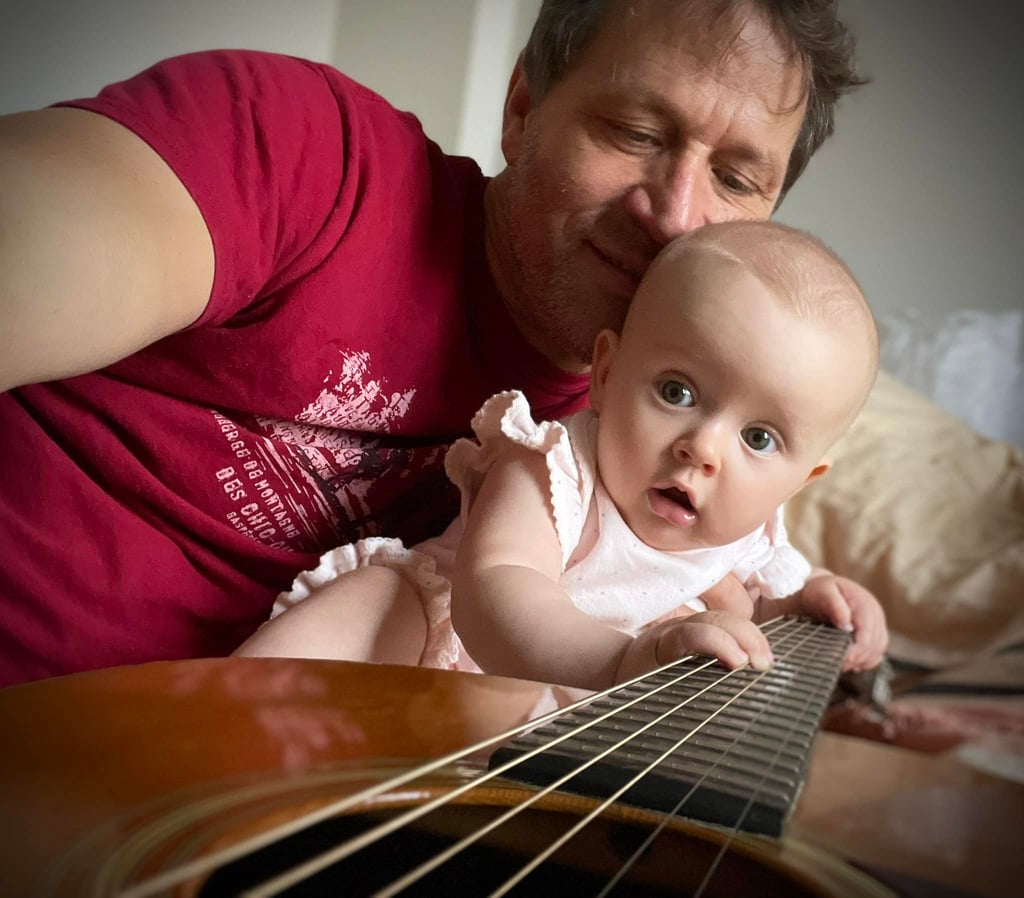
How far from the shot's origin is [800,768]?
0.50 metres

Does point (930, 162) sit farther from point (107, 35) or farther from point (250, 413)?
point (250, 413)

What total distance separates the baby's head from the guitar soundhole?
381 millimetres

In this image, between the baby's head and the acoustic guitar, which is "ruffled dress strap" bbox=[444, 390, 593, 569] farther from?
the acoustic guitar

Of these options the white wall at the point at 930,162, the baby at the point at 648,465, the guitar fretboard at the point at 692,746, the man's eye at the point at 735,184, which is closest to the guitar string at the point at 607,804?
the guitar fretboard at the point at 692,746

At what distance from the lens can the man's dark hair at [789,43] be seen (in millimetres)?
970

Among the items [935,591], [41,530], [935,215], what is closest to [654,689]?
[41,530]

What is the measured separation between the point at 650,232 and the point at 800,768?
2.01 ft

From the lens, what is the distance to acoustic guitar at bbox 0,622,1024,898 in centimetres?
37

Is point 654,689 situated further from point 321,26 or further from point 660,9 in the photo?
point 321,26

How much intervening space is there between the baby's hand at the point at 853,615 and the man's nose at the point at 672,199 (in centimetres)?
43

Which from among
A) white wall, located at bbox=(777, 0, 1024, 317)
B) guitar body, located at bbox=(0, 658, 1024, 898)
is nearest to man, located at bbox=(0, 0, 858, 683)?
guitar body, located at bbox=(0, 658, 1024, 898)

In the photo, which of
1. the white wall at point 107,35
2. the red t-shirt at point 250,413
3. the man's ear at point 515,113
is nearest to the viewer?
the red t-shirt at point 250,413

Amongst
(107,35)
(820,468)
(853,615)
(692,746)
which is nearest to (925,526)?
(853,615)

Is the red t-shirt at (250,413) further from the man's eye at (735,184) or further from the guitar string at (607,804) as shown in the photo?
the guitar string at (607,804)
